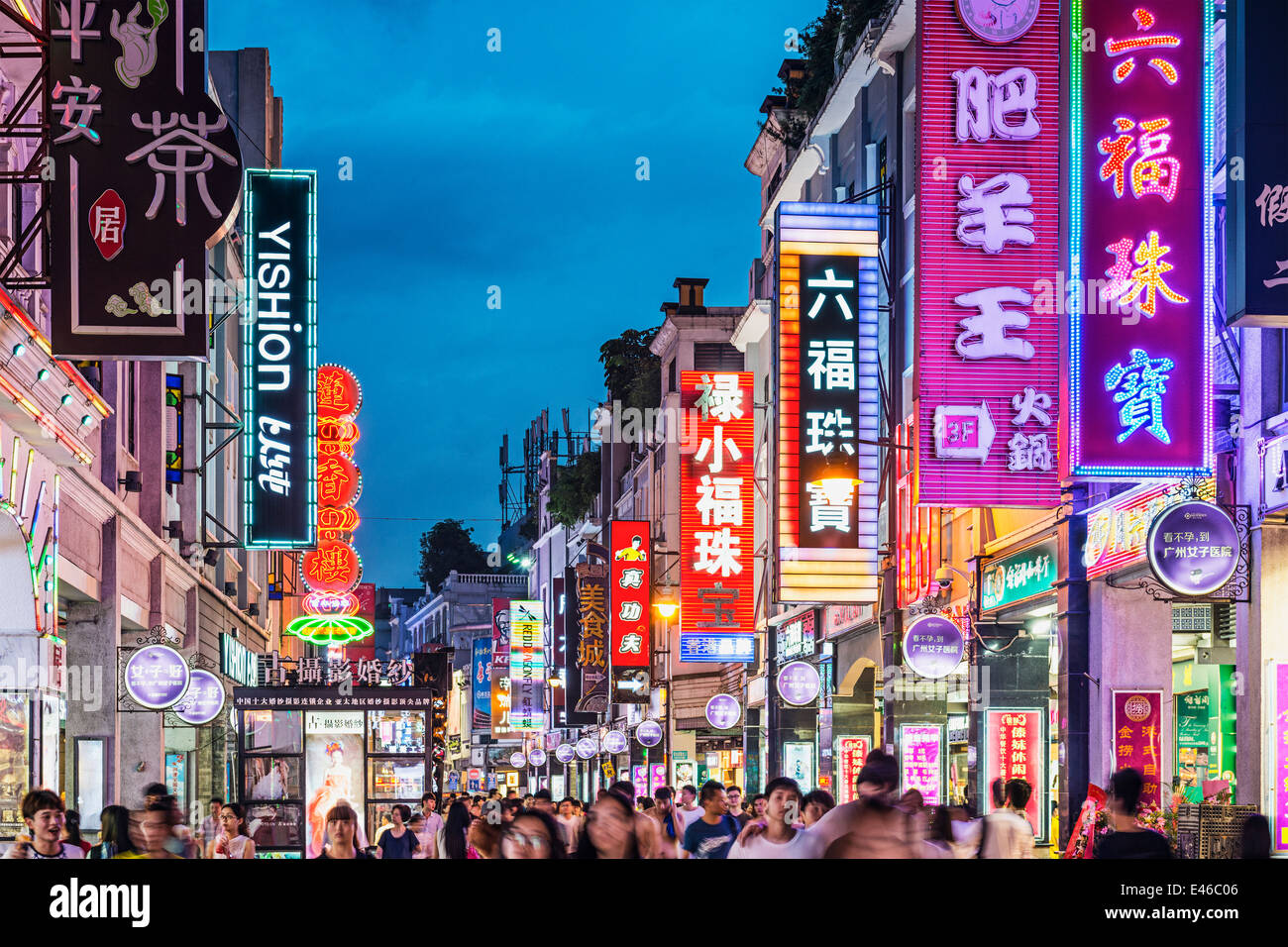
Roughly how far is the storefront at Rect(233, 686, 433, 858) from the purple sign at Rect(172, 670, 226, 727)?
14.7ft

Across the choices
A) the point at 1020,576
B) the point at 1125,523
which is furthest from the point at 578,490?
the point at 1125,523

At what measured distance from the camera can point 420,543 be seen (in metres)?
146

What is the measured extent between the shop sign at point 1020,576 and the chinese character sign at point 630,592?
1056 inches

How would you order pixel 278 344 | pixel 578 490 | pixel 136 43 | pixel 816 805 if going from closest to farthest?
pixel 816 805 < pixel 136 43 < pixel 278 344 < pixel 578 490

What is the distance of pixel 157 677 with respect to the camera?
1961 cm

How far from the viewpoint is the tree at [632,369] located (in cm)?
6575

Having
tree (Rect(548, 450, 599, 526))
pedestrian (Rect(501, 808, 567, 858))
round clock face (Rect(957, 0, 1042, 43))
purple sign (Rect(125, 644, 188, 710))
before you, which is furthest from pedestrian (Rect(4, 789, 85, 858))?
tree (Rect(548, 450, 599, 526))

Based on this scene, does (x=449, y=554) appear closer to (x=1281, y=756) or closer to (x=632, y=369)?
(x=632, y=369)

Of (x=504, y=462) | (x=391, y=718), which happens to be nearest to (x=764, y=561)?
(x=391, y=718)

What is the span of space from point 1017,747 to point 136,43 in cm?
1509

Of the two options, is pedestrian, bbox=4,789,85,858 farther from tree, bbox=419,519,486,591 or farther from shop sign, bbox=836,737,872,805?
tree, bbox=419,519,486,591
